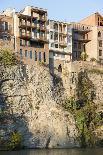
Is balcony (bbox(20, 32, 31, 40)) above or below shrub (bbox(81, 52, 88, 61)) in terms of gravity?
above

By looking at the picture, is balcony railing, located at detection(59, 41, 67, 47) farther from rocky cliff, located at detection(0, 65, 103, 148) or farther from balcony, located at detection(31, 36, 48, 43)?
rocky cliff, located at detection(0, 65, 103, 148)

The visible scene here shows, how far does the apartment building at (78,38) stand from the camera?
416ft

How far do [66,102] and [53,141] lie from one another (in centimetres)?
1320

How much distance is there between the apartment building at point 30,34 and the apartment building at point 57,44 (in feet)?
9.03

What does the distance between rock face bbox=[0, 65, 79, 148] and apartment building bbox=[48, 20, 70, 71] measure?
10755 millimetres

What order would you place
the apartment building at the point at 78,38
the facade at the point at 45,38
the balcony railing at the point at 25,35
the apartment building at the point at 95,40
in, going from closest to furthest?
the facade at the point at 45,38 < the balcony railing at the point at 25,35 < the apartment building at the point at 78,38 < the apartment building at the point at 95,40

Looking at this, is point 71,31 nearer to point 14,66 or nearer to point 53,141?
point 14,66

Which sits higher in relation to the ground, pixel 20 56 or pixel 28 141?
pixel 20 56

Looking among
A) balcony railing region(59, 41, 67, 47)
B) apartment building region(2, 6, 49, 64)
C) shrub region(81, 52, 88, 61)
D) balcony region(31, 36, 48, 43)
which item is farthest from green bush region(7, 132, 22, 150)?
shrub region(81, 52, 88, 61)

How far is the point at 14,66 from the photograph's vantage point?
10212 centimetres

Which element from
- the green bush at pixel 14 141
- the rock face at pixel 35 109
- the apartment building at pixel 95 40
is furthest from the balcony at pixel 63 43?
the green bush at pixel 14 141

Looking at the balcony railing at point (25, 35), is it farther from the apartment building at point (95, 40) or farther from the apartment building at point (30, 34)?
the apartment building at point (95, 40)

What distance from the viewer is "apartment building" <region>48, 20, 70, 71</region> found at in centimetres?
11662

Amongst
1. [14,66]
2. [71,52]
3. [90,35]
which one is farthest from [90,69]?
[14,66]
